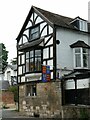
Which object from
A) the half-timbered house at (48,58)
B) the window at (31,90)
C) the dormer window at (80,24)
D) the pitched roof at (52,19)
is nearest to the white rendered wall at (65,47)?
the half-timbered house at (48,58)

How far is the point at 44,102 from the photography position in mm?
23141

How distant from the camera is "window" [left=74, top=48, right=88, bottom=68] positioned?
81.7 feet

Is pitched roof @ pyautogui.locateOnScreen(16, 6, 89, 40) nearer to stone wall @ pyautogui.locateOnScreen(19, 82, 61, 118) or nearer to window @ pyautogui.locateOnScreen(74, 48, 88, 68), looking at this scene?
window @ pyautogui.locateOnScreen(74, 48, 88, 68)

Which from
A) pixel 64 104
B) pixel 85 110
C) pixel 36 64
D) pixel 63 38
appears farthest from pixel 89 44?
pixel 85 110

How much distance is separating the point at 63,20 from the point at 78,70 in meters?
5.47

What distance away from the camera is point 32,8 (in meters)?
27.2

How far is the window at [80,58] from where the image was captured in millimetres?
24891

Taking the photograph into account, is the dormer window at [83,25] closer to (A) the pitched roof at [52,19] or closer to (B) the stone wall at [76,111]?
(A) the pitched roof at [52,19]

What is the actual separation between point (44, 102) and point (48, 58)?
395 centimetres

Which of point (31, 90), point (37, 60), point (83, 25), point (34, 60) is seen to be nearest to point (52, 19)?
point (83, 25)

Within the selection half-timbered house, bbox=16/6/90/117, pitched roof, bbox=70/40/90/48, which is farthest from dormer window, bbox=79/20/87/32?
pitched roof, bbox=70/40/90/48

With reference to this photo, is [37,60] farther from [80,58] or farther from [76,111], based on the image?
[76,111]

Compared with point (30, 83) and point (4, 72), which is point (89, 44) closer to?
point (30, 83)

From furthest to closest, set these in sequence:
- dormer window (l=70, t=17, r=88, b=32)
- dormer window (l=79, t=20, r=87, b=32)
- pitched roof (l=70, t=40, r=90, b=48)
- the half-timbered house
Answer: dormer window (l=79, t=20, r=87, b=32) < dormer window (l=70, t=17, r=88, b=32) < pitched roof (l=70, t=40, r=90, b=48) < the half-timbered house
